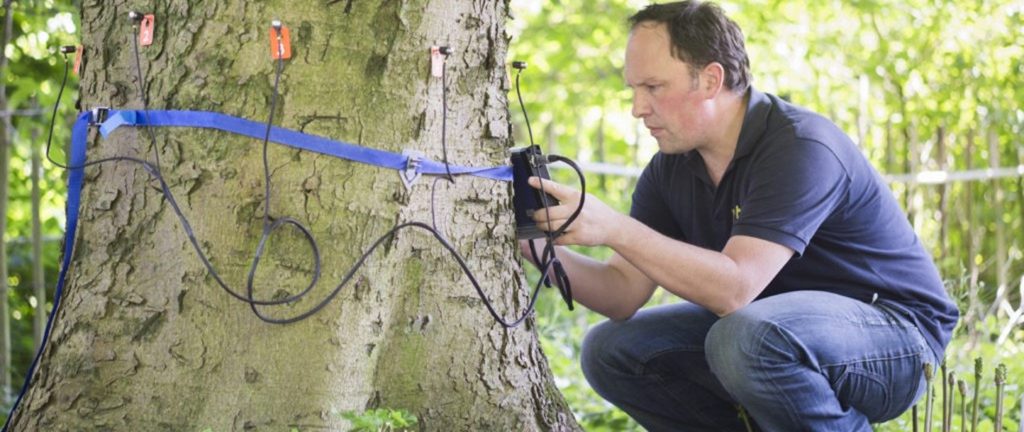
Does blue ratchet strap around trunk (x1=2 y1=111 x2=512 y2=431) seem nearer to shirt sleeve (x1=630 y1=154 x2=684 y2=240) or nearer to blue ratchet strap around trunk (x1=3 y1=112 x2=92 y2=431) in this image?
blue ratchet strap around trunk (x1=3 y1=112 x2=92 y2=431)

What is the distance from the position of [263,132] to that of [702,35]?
116 centimetres

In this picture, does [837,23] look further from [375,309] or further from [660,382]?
[375,309]

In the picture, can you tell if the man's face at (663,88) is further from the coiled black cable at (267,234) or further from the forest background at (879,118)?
the forest background at (879,118)

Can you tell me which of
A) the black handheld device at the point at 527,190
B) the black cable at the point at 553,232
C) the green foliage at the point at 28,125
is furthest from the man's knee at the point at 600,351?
the green foliage at the point at 28,125

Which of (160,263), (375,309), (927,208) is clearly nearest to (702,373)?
(375,309)

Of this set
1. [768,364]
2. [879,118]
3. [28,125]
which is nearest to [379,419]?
[768,364]

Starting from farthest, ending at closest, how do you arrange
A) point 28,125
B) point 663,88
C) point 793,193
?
point 28,125, point 663,88, point 793,193

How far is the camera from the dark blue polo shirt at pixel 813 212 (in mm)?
2738

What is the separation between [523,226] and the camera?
263 centimetres

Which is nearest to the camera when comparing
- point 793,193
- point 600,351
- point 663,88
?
point 793,193

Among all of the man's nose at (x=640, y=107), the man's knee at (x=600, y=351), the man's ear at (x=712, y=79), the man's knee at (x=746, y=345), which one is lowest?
the man's knee at (x=600, y=351)

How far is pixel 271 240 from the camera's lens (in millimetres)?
2326

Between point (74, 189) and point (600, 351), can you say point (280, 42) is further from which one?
point (600, 351)

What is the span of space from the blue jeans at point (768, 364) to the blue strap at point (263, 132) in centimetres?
86
